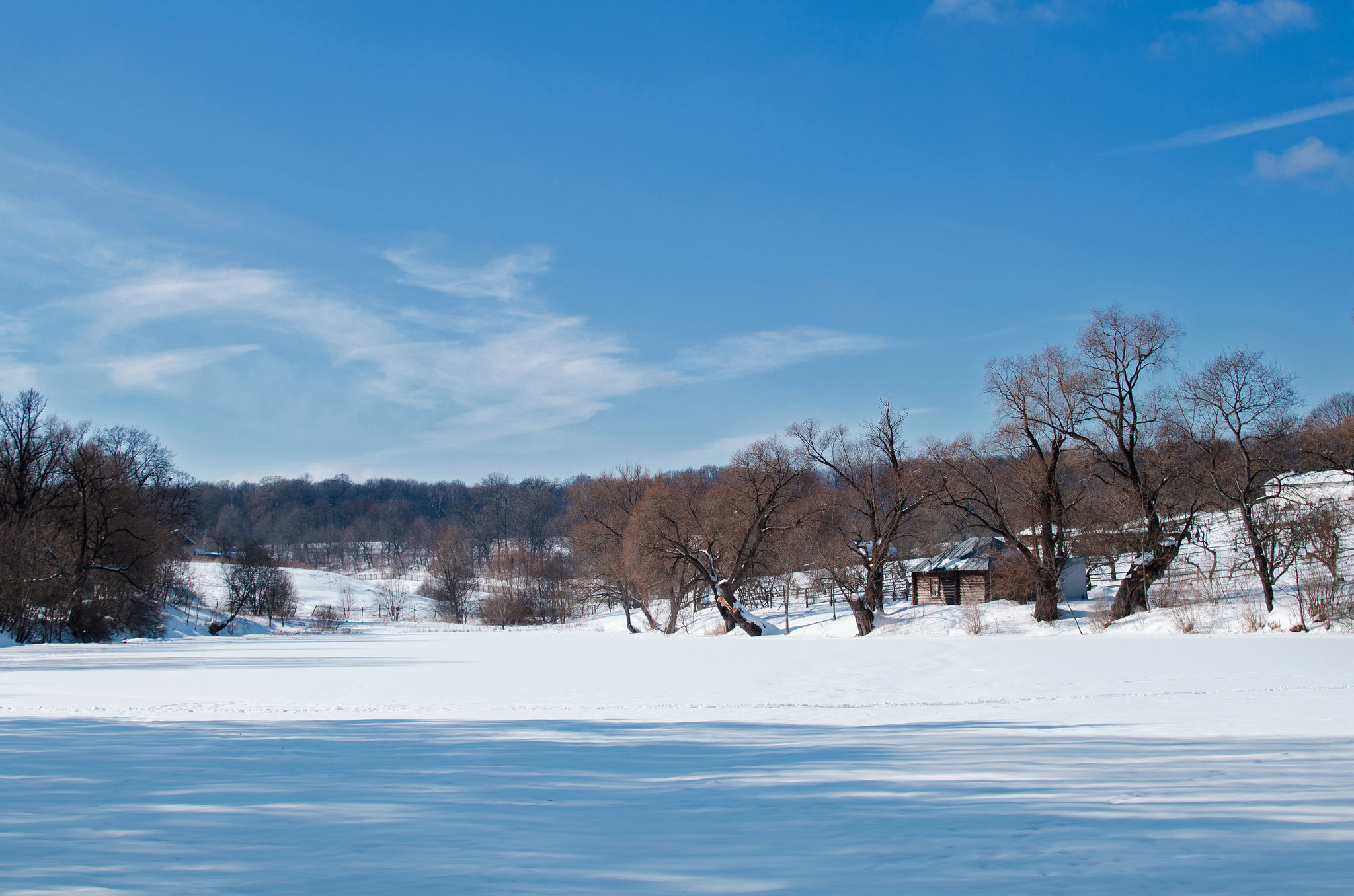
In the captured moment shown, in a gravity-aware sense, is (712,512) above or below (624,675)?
above

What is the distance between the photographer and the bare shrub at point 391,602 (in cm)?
8838

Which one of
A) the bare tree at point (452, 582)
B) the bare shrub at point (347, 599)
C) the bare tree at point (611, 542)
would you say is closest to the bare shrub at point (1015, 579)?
the bare tree at point (611, 542)

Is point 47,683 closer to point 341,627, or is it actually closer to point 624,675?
point 624,675

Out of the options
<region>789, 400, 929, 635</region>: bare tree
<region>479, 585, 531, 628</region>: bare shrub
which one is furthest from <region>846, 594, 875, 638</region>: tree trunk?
<region>479, 585, 531, 628</region>: bare shrub

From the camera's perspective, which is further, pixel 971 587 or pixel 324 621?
pixel 324 621

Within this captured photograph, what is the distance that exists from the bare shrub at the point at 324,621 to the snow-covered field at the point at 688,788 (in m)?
56.3

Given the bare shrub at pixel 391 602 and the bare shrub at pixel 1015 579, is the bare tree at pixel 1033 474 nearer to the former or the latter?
the bare shrub at pixel 1015 579

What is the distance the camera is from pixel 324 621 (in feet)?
236

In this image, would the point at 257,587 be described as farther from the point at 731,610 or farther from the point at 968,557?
the point at 968,557

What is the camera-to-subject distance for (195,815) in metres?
6.32

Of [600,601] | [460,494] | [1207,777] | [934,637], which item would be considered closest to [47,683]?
[1207,777]

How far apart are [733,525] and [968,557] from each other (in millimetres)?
15155

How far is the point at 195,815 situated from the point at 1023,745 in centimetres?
750

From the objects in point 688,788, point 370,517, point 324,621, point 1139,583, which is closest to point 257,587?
point 324,621
